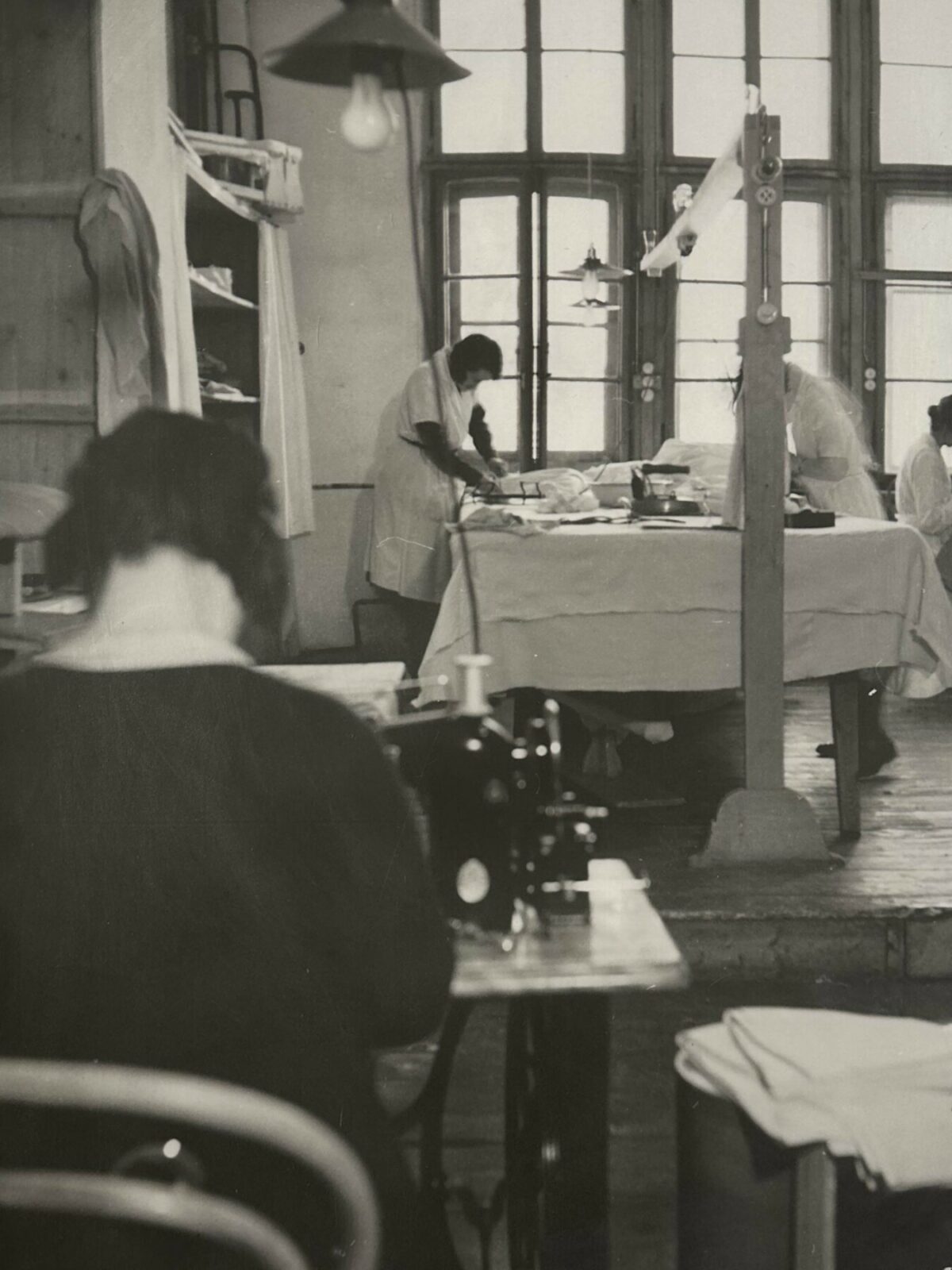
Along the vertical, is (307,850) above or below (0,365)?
below

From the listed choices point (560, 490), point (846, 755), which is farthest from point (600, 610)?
point (846, 755)

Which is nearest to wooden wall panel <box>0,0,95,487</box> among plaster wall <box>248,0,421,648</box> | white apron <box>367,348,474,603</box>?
plaster wall <box>248,0,421,648</box>

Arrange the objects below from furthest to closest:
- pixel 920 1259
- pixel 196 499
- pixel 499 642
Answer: pixel 499 642 → pixel 920 1259 → pixel 196 499

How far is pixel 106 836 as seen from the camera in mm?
1309

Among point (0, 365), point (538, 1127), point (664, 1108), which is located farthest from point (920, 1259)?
point (0, 365)

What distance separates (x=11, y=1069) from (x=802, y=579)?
3.12 metres

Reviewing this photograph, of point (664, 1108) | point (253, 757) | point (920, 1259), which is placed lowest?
point (664, 1108)

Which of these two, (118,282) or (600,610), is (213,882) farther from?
(600,610)

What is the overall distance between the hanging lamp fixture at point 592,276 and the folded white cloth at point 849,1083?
2.58 metres

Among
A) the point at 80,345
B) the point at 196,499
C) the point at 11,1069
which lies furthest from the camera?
the point at 80,345

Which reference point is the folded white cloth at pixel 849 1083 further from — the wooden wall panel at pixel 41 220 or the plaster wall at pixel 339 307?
the plaster wall at pixel 339 307

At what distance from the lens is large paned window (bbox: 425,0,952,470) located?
3371 millimetres

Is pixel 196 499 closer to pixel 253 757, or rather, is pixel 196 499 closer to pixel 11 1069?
pixel 253 757

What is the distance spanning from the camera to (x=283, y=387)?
14.8 ft
